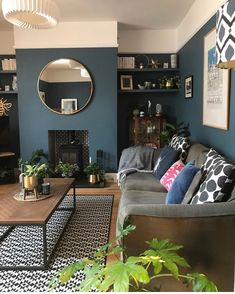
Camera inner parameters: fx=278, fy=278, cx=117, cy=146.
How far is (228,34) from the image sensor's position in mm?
1062

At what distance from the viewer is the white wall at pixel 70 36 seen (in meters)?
4.65

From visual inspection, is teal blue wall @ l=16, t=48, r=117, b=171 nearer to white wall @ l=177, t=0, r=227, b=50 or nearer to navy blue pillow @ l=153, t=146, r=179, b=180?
white wall @ l=177, t=0, r=227, b=50

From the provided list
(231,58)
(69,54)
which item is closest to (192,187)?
(231,58)

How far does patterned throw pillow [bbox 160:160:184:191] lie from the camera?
2872 mm

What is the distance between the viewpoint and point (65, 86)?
16.1 feet

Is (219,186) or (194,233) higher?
(219,186)

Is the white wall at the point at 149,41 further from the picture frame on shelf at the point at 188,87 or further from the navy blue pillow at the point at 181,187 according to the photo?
the navy blue pillow at the point at 181,187

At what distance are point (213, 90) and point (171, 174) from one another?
1.09 m

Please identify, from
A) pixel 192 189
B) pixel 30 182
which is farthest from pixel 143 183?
pixel 30 182

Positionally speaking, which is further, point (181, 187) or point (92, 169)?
point (92, 169)

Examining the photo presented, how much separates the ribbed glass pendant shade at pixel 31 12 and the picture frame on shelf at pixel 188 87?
2199 millimetres

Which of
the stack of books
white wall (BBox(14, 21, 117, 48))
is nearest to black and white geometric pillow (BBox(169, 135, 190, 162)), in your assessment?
white wall (BBox(14, 21, 117, 48))

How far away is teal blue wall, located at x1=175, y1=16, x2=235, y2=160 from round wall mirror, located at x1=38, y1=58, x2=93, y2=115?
1628mm

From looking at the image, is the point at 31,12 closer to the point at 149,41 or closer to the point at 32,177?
the point at 32,177
